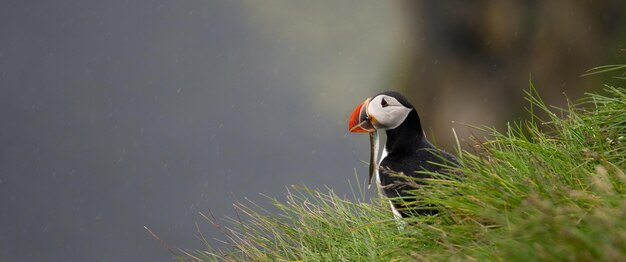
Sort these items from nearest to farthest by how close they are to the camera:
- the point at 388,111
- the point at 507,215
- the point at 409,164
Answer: the point at 507,215 → the point at 409,164 → the point at 388,111

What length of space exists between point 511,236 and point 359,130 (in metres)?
2.39

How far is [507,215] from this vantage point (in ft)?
10.8

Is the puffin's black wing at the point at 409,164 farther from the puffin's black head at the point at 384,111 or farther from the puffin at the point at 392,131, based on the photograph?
the puffin's black head at the point at 384,111

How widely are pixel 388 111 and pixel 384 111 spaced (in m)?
0.02

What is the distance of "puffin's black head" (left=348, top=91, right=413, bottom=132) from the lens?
5.44 meters

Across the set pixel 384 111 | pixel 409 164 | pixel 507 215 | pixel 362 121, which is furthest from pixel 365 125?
pixel 507 215

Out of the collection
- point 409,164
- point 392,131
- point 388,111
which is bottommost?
point 409,164

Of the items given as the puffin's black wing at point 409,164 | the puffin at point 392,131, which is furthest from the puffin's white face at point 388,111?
the puffin's black wing at point 409,164

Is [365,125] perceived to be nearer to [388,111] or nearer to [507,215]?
[388,111]

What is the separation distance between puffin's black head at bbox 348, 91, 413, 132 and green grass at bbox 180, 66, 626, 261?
0.49 metres

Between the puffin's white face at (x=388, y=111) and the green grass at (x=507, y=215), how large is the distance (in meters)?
0.50

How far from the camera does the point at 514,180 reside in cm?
426

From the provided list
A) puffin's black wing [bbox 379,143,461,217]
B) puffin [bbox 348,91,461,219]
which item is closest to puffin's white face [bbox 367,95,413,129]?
puffin [bbox 348,91,461,219]

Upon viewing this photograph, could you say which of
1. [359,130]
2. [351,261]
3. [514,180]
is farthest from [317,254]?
[514,180]
